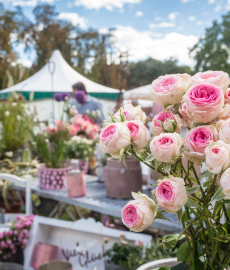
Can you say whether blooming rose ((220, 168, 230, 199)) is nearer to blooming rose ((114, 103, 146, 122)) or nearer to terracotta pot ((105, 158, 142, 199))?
blooming rose ((114, 103, 146, 122))

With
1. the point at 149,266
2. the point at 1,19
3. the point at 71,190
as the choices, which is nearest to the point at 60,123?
the point at 71,190

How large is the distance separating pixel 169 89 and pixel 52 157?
5.35 ft

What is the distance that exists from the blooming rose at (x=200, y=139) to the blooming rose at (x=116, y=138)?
3.7 inches

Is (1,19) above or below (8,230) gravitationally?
above

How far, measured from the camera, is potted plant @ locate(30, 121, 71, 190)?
198 centimetres

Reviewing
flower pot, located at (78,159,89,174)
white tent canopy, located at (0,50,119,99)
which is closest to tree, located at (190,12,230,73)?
white tent canopy, located at (0,50,119,99)

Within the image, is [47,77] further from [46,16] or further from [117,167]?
[46,16]

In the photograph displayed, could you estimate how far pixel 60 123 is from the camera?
6.88 ft

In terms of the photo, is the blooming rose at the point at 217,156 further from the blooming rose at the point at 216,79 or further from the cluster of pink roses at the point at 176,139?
the blooming rose at the point at 216,79

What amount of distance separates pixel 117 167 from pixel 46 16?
58.6 ft

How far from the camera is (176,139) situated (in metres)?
0.44

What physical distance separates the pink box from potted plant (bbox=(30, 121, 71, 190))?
1.42ft

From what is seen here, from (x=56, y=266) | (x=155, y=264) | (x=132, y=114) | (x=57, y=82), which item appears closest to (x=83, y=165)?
(x=56, y=266)

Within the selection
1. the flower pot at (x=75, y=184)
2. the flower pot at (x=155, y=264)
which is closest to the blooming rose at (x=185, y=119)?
the flower pot at (x=155, y=264)
